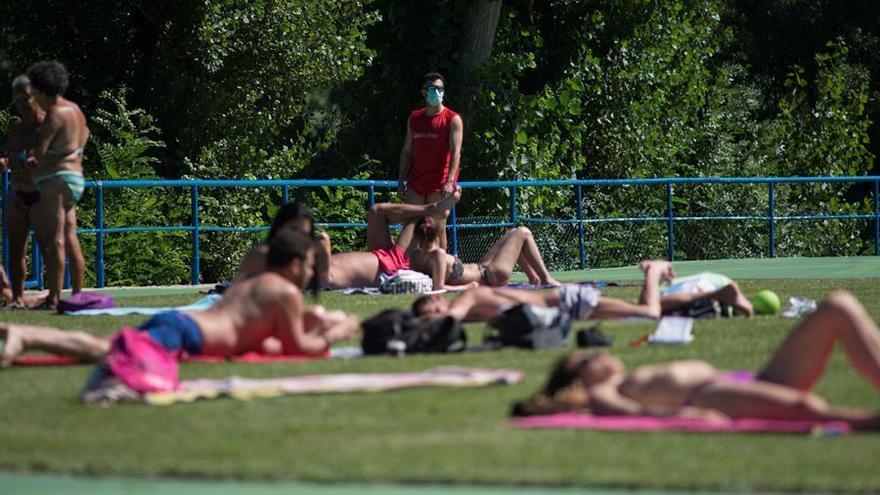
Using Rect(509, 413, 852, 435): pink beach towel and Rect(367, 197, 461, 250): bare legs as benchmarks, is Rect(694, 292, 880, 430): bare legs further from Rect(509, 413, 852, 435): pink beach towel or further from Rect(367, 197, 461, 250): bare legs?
Rect(367, 197, 461, 250): bare legs

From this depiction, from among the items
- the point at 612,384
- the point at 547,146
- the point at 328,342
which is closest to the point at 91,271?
the point at 547,146

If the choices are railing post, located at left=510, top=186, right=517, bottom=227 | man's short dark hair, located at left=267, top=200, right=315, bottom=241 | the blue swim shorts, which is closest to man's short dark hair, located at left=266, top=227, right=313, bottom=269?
the blue swim shorts

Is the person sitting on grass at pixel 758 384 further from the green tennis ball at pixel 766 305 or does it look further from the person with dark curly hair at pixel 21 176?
the person with dark curly hair at pixel 21 176

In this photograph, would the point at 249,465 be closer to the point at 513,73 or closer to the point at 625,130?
the point at 513,73

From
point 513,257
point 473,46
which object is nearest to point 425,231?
point 513,257

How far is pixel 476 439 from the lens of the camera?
21.5ft

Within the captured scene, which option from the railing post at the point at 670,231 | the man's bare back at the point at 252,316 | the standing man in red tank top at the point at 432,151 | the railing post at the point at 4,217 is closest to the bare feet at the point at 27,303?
the railing post at the point at 4,217

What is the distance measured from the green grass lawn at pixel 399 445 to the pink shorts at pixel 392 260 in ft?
23.0

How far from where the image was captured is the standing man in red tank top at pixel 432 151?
1675 cm

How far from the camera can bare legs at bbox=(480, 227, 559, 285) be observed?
15852mm

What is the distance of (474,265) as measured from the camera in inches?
629

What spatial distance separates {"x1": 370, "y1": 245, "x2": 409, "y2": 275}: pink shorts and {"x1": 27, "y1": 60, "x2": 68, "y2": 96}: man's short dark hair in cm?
373

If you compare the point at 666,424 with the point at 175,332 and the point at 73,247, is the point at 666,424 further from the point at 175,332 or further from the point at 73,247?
the point at 73,247

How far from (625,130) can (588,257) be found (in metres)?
6.44
